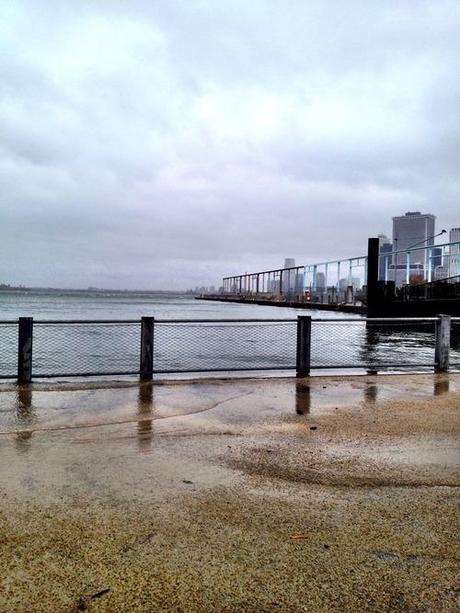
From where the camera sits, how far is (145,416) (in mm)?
6266

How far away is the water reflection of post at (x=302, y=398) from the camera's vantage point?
22.1 feet

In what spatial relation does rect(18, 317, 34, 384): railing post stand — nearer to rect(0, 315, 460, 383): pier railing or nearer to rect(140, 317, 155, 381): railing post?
rect(0, 315, 460, 383): pier railing

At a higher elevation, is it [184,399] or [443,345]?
[443,345]

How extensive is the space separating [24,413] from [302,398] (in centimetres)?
392

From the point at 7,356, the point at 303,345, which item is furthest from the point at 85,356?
the point at 303,345

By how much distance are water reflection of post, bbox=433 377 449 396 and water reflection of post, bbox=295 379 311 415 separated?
82.6 inches

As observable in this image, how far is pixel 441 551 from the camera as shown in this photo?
2959mm

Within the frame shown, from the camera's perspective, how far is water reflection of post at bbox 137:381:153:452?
16.8 ft

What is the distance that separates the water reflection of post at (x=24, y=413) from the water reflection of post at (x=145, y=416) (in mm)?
1131

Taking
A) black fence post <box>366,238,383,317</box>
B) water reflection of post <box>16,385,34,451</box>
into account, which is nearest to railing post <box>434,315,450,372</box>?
water reflection of post <box>16,385,34,451</box>

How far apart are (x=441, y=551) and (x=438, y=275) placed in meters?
56.0

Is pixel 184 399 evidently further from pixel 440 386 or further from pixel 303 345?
pixel 440 386

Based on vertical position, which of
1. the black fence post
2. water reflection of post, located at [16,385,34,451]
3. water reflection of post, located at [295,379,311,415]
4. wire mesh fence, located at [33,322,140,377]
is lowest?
wire mesh fence, located at [33,322,140,377]

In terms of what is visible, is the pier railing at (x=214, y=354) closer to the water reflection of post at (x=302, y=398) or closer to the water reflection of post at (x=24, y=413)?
the water reflection of post at (x=24, y=413)
